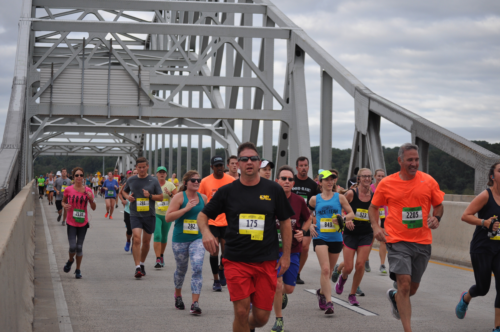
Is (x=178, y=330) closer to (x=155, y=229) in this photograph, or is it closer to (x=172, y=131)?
(x=155, y=229)

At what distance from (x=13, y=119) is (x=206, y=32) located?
21.6 feet

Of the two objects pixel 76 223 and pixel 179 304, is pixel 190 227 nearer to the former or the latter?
pixel 179 304

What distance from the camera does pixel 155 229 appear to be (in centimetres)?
1120

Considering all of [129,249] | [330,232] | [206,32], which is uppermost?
[206,32]

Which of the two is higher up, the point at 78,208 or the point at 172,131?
the point at 172,131

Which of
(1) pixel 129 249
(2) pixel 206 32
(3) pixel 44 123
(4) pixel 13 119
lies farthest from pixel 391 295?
(3) pixel 44 123

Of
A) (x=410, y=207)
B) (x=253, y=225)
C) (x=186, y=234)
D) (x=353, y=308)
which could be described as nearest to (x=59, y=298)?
(x=186, y=234)

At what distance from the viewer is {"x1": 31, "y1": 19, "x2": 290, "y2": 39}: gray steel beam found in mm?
18922

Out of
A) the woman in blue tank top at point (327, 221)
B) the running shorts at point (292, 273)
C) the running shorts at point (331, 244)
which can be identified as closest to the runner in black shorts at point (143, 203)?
the woman in blue tank top at point (327, 221)

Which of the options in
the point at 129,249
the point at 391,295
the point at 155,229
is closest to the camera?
the point at 391,295

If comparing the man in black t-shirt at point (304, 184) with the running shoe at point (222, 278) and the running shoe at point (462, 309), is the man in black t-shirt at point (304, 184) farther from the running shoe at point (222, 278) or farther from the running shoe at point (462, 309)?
the running shoe at point (462, 309)

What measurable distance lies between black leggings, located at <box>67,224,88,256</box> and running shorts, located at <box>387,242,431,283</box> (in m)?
5.29

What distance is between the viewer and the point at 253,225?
4.93m

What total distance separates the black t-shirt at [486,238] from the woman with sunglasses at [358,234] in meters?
1.82
